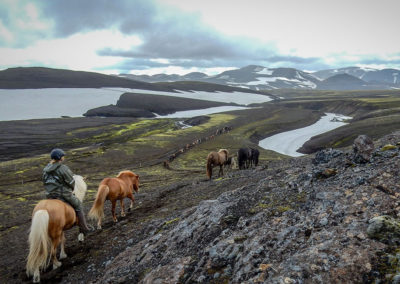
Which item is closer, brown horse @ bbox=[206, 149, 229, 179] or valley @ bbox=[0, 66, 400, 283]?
valley @ bbox=[0, 66, 400, 283]

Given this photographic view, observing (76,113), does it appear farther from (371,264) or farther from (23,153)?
(371,264)

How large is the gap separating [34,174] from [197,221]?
44.7m

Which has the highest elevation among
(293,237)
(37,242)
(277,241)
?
(293,237)

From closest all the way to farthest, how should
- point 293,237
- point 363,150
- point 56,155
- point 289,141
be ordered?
point 293,237 → point 363,150 → point 56,155 → point 289,141

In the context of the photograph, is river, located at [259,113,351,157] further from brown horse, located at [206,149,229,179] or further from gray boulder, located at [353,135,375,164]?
gray boulder, located at [353,135,375,164]

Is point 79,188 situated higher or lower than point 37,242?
higher

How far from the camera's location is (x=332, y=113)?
475 ft

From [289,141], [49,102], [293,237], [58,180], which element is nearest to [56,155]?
[58,180]

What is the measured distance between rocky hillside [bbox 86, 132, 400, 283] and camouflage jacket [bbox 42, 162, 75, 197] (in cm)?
379

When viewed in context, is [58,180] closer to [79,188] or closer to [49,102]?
[79,188]

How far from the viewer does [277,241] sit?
7.01 m

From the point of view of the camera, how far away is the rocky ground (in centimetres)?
558

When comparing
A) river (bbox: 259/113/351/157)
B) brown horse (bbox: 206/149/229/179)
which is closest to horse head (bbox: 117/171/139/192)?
brown horse (bbox: 206/149/229/179)

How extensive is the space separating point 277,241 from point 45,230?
330 inches
